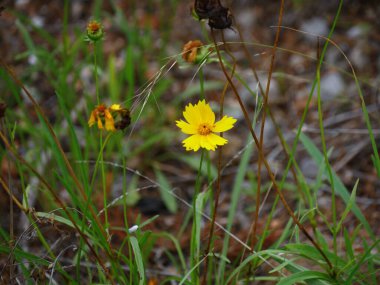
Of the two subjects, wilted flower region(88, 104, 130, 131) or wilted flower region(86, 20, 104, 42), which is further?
wilted flower region(86, 20, 104, 42)

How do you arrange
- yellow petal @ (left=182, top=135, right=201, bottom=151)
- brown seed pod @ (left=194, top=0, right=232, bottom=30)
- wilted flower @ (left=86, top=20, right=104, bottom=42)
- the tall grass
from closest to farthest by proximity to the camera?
1. brown seed pod @ (left=194, top=0, right=232, bottom=30)
2. yellow petal @ (left=182, top=135, right=201, bottom=151)
3. wilted flower @ (left=86, top=20, right=104, bottom=42)
4. the tall grass

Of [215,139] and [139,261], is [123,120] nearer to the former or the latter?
[215,139]

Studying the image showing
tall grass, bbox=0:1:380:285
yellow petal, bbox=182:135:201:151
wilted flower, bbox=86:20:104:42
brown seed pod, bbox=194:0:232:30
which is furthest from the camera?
tall grass, bbox=0:1:380:285

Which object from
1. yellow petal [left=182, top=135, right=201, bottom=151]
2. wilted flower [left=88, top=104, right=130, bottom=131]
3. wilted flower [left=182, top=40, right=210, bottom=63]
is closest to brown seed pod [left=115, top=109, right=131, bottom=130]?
wilted flower [left=88, top=104, right=130, bottom=131]

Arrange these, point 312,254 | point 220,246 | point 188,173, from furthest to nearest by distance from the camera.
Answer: point 188,173 < point 220,246 < point 312,254

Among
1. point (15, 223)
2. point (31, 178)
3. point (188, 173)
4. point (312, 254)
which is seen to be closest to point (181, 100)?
point (188, 173)

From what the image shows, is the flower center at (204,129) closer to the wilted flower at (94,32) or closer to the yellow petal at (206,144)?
the yellow petal at (206,144)

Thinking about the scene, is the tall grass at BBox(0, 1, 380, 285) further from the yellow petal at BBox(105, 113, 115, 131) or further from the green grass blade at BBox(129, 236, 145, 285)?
the yellow petal at BBox(105, 113, 115, 131)

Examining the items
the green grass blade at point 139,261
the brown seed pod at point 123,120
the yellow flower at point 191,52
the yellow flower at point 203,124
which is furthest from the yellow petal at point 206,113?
the green grass blade at point 139,261

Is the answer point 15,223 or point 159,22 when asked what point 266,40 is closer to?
point 159,22
